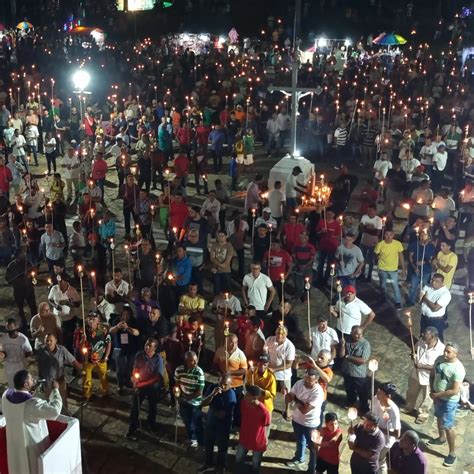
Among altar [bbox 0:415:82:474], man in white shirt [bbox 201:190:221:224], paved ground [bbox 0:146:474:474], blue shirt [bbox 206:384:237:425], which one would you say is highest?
altar [bbox 0:415:82:474]

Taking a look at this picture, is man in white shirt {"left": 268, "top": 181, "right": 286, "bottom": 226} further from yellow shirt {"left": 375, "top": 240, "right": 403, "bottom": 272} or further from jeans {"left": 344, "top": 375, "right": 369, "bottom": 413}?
jeans {"left": 344, "top": 375, "right": 369, "bottom": 413}

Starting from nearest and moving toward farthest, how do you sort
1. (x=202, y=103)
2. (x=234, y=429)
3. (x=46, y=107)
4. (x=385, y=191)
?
(x=234, y=429) → (x=385, y=191) → (x=46, y=107) → (x=202, y=103)

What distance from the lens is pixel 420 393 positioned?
10383 mm

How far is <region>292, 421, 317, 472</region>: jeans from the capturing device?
8.75 metres

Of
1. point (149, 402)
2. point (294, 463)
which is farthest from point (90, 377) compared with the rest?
point (294, 463)

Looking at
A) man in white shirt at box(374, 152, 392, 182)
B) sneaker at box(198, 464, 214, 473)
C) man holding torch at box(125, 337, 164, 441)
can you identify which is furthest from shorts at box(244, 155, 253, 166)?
sneaker at box(198, 464, 214, 473)

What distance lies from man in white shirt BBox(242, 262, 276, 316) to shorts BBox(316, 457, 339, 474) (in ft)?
11.6

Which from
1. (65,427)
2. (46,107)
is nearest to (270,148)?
(46,107)

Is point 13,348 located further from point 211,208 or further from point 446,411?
point 211,208

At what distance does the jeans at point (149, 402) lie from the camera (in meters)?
9.37

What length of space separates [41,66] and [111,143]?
12.3 meters

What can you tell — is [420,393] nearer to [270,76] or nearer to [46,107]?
[46,107]

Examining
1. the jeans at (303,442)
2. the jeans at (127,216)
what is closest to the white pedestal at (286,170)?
the jeans at (127,216)

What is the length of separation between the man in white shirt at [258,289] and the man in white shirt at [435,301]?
7.68ft
